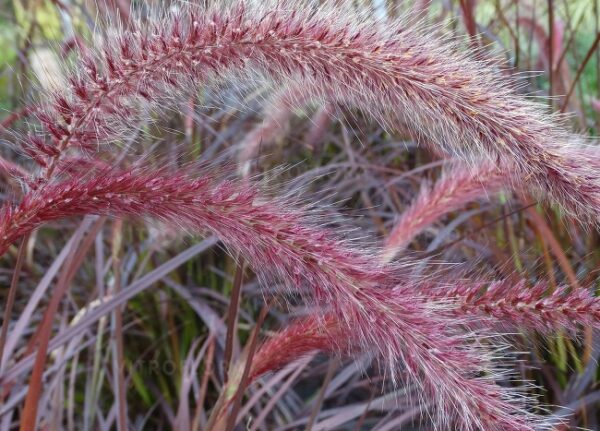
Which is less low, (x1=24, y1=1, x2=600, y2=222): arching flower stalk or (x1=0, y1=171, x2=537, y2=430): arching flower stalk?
(x1=24, y1=1, x2=600, y2=222): arching flower stalk

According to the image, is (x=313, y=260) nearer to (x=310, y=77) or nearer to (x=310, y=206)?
(x=310, y=206)

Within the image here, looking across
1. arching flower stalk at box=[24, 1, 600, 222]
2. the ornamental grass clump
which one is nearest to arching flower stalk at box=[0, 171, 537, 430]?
the ornamental grass clump

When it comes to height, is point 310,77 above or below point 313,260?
above

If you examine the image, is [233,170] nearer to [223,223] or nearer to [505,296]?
[223,223]

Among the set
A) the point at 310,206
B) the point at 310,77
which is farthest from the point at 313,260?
Result: the point at 310,77

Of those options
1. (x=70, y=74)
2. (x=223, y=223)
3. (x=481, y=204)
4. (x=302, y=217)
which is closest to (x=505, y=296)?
(x=302, y=217)

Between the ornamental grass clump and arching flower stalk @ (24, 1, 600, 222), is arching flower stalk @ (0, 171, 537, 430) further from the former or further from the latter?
arching flower stalk @ (24, 1, 600, 222)

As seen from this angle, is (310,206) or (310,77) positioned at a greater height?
(310,77)

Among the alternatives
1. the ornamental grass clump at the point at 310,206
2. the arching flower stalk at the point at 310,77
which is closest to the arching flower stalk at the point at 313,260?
the ornamental grass clump at the point at 310,206

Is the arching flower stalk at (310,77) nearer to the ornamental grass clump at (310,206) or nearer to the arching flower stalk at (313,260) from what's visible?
the ornamental grass clump at (310,206)
